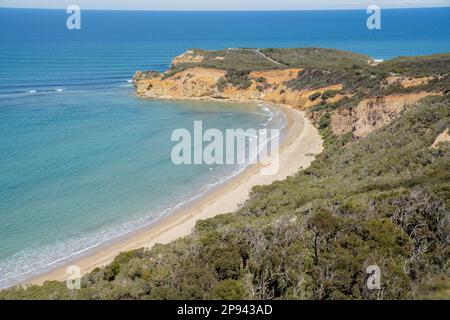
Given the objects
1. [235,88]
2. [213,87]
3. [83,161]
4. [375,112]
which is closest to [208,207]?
[83,161]

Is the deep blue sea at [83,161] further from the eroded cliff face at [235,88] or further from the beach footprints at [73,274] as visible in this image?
the eroded cliff face at [235,88]

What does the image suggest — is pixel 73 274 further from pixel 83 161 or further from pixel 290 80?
pixel 290 80

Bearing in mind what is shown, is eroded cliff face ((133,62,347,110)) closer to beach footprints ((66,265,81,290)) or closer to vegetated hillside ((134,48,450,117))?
vegetated hillside ((134,48,450,117))

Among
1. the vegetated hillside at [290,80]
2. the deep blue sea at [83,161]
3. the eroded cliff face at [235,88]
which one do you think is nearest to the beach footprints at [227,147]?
the deep blue sea at [83,161]

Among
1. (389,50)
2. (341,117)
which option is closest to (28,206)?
(341,117)

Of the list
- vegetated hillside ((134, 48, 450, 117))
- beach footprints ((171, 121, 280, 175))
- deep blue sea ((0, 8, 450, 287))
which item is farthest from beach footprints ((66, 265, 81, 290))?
vegetated hillside ((134, 48, 450, 117))

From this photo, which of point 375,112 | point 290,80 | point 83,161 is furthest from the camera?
point 290,80
